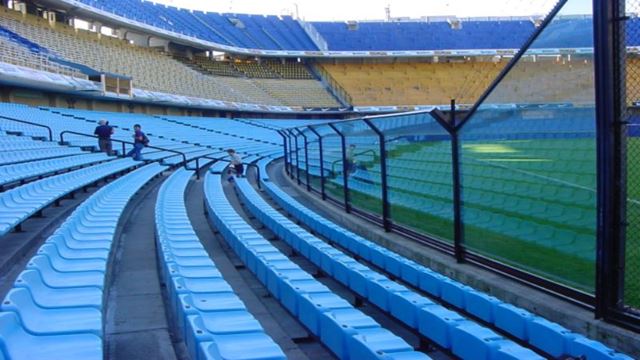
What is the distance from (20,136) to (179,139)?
7755 millimetres

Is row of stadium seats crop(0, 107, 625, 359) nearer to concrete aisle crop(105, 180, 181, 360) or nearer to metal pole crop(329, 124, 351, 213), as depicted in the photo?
concrete aisle crop(105, 180, 181, 360)

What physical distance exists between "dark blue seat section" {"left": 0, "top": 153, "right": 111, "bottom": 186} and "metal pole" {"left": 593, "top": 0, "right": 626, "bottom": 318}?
5963 millimetres

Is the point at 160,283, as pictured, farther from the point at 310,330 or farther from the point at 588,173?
the point at 588,173

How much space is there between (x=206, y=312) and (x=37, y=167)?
22.3ft

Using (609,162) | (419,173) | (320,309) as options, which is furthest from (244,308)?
(419,173)

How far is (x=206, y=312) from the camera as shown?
2863 millimetres

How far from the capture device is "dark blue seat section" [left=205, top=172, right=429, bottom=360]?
2609mm

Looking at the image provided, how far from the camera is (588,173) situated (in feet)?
12.0

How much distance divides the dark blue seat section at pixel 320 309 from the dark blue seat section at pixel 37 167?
3168mm

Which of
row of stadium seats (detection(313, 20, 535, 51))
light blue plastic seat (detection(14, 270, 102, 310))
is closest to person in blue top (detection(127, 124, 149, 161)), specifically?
light blue plastic seat (detection(14, 270, 102, 310))

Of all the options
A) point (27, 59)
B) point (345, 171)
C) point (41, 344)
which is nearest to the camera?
point (41, 344)

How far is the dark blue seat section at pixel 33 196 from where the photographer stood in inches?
183

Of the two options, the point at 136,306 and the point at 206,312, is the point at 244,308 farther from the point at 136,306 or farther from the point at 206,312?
the point at 136,306

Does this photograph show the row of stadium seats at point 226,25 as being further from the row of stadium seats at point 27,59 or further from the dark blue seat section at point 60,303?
the dark blue seat section at point 60,303
